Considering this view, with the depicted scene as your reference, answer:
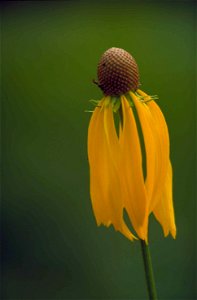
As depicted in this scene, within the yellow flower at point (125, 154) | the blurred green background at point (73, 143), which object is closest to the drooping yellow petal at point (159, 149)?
the yellow flower at point (125, 154)

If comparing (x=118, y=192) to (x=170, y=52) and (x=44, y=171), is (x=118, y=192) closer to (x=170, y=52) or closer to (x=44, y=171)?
(x=44, y=171)

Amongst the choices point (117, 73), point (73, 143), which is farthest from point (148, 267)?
point (73, 143)

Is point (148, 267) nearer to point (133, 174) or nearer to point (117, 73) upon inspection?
point (133, 174)

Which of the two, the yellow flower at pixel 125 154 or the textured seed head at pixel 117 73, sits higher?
the textured seed head at pixel 117 73

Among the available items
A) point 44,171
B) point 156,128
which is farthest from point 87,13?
point 156,128

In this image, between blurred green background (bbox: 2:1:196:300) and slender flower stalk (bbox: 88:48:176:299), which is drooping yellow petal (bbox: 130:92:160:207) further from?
blurred green background (bbox: 2:1:196:300)

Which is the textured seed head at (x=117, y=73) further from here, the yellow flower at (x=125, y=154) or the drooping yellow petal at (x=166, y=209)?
the drooping yellow petal at (x=166, y=209)

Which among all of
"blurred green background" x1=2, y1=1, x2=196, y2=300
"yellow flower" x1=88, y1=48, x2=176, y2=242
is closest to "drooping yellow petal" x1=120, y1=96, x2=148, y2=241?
"yellow flower" x1=88, y1=48, x2=176, y2=242
